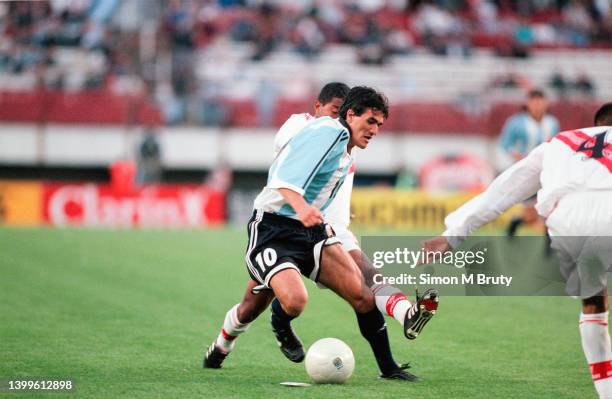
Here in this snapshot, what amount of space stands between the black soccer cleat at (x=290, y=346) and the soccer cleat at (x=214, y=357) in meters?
0.47

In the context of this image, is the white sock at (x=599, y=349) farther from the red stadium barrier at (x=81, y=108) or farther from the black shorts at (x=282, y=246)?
the red stadium barrier at (x=81, y=108)

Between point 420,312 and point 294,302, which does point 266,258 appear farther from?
point 420,312

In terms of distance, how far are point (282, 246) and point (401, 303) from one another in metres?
0.91

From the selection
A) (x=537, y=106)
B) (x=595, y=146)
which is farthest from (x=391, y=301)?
(x=537, y=106)

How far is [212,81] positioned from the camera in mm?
26828

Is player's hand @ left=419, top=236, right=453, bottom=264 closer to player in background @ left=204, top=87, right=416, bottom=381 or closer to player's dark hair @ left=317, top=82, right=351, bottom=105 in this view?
player in background @ left=204, top=87, right=416, bottom=381

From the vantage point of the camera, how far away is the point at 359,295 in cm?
695

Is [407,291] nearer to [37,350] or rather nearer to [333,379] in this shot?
[333,379]

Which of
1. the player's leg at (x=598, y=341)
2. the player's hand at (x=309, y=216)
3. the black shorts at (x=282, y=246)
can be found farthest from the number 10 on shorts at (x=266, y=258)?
the player's leg at (x=598, y=341)

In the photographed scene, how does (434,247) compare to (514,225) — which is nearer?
(434,247)

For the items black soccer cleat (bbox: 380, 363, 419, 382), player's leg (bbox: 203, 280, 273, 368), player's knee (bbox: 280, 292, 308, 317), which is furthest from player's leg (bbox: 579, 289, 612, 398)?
player's leg (bbox: 203, 280, 273, 368)

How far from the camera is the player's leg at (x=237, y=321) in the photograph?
7.42m

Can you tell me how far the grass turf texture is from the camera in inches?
270

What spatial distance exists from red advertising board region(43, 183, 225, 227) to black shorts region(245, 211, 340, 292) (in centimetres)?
1814
